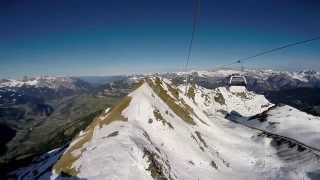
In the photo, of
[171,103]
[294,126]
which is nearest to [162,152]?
[171,103]

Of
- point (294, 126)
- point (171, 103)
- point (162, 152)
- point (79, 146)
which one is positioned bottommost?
point (294, 126)

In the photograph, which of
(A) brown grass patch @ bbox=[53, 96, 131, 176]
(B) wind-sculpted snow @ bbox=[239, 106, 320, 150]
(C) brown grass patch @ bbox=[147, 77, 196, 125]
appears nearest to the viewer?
(A) brown grass patch @ bbox=[53, 96, 131, 176]

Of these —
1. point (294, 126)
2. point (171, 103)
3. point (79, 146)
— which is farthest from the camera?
point (294, 126)

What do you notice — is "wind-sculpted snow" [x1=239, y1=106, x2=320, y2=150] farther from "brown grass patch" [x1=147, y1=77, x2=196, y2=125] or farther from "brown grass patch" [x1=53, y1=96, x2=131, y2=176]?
"brown grass patch" [x1=53, y1=96, x2=131, y2=176]

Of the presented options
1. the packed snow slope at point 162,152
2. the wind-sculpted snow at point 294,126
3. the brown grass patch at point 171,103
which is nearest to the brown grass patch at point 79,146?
the packed snow slope at point 162,152

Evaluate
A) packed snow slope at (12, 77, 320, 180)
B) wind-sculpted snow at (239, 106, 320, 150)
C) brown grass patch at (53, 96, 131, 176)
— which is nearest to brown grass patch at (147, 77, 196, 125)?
packed snow slope at (12, 77, 320, 180)

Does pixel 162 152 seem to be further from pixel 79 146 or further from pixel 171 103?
pixel 171 103

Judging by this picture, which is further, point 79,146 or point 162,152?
point 162,152

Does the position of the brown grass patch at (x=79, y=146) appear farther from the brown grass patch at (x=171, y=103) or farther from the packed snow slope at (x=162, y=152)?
the brown grass patch at (x=171, y=103)

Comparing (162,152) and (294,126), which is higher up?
(162,152)
